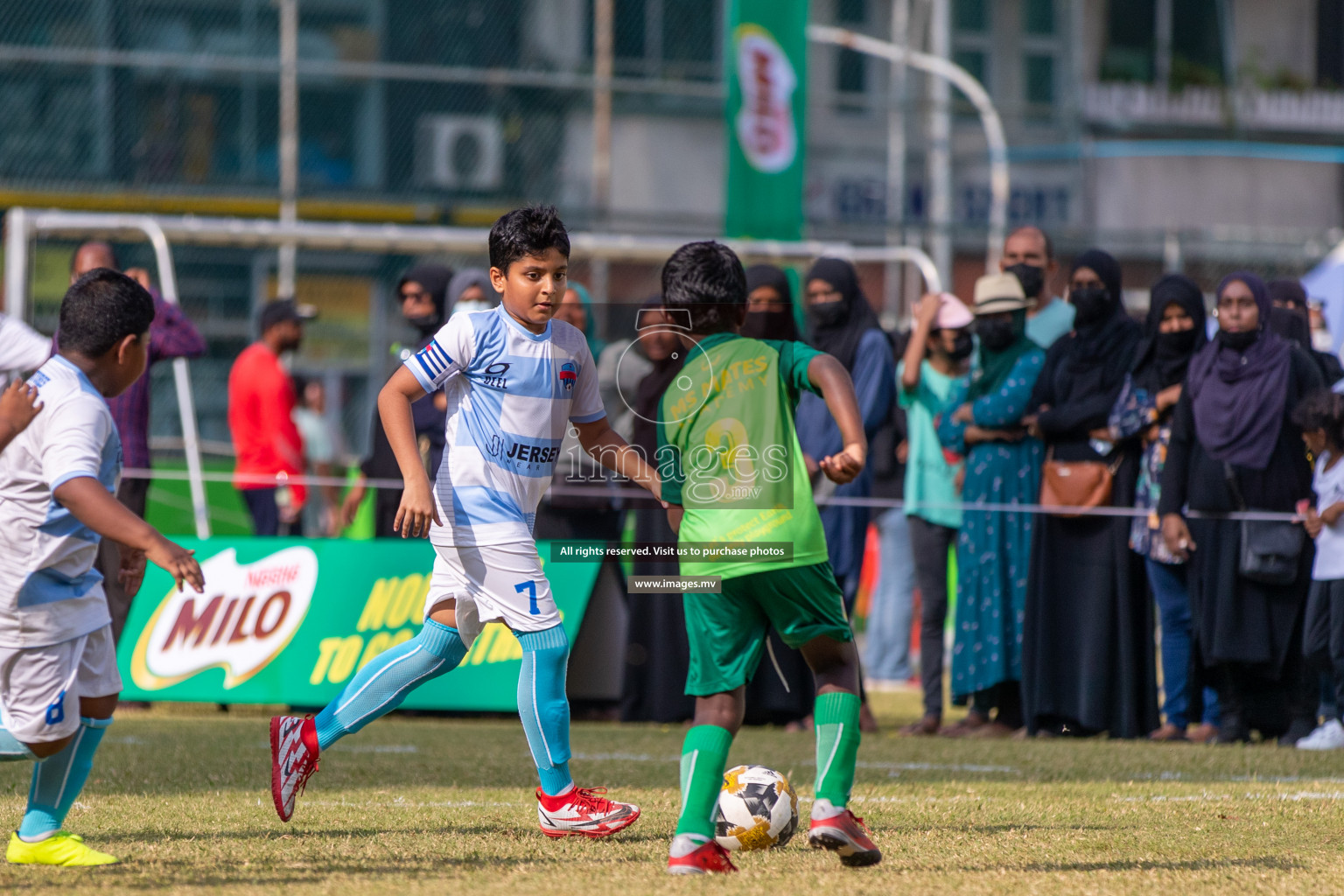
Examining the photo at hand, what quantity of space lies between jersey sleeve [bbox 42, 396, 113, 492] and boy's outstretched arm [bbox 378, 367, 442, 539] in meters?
0.77

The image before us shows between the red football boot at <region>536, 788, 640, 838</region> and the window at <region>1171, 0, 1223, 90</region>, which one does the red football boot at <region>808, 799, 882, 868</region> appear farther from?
the window at <region>1171, 0, 1223, 90</region>

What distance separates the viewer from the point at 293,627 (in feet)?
30.5

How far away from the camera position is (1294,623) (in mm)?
8547

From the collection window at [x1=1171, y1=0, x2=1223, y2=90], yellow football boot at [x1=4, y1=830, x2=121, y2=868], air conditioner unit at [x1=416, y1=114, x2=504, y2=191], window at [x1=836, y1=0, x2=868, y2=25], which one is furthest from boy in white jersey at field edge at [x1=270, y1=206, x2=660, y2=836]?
window at [x1=836, y1=0, x2=868, y2=25]

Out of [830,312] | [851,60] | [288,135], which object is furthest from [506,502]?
[851,60]

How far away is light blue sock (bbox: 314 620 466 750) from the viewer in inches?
209

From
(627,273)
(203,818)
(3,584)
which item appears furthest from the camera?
(627,273)

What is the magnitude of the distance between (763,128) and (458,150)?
8.37 metres

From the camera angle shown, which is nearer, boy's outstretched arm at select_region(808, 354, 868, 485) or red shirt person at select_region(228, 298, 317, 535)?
boy's outstretched arm at select_region(808, 354, 868, 485)

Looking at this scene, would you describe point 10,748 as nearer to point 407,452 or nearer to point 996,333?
point 407,452

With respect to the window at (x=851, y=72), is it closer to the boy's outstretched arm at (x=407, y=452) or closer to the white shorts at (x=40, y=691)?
the boy's outstretched arm at (x=407, y=452)

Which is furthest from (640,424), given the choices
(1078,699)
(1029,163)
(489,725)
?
(1029,163)

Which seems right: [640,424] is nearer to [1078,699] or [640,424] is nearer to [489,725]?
[489,725]

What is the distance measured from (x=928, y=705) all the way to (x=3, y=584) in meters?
5.59
